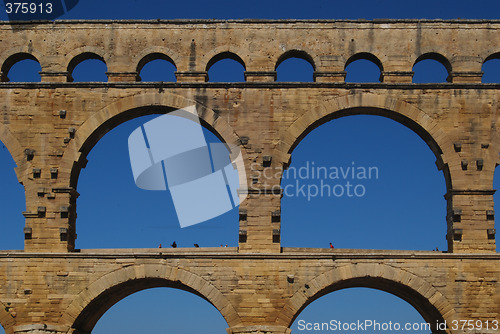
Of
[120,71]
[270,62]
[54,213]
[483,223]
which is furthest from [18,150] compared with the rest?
[483,223]

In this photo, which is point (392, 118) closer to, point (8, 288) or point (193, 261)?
point (193, 261)

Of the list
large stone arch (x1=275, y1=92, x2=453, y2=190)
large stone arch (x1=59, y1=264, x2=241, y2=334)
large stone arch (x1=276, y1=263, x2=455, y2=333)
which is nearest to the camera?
large stone arch (x1=276, y1=263, x2=455, y2=333)

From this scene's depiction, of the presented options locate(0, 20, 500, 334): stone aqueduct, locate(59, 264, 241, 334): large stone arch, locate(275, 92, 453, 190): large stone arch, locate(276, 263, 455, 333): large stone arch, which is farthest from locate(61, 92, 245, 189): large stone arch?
locate(276, 263, 455, 333): large stone arch

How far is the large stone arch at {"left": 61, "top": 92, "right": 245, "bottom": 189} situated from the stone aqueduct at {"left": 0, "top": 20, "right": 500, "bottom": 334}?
0.13 ft

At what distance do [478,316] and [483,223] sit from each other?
2462mm

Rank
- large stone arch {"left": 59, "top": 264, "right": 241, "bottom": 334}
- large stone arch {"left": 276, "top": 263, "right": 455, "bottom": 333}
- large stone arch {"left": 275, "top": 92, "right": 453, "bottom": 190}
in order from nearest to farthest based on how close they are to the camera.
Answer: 1. large stone arch {"left": 276, "top": 263, "right": 455, "bottom": 333}
2. large stone arch {"left": 59, "top": 264, "right": 241, "bottom": 334}
3. large stone arch {"left": 275, "top": 92, "right": 453, "bottom": 190}

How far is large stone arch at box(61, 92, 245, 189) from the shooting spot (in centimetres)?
2225

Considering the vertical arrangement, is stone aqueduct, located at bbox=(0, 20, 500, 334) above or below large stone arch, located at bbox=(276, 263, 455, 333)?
above

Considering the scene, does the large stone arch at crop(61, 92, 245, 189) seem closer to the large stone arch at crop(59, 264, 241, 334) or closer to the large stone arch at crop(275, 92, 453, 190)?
the large stone arch at crop(275, 92, 453, 190)

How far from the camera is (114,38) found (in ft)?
75.7

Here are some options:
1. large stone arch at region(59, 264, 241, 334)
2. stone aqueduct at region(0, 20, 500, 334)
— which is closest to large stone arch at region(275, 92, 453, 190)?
stone aqueduct at region(0, 20, 500, 334)

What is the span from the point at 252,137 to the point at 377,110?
3.58 metres

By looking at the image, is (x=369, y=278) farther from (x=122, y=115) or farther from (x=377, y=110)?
(x=122, y=115)

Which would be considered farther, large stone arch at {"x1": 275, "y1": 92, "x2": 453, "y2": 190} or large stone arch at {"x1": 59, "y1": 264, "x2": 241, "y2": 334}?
large stone arch at {"x1": 275, "y1": 92, "x2": 453, "y2": 190}
